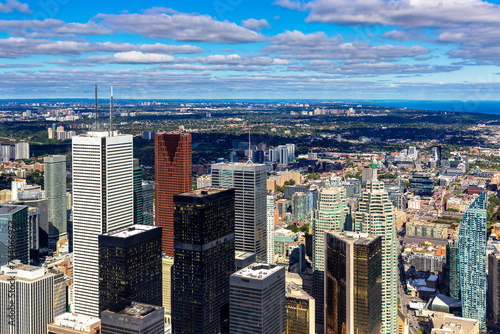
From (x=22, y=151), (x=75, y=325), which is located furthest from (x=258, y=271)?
(x=22, y=151)

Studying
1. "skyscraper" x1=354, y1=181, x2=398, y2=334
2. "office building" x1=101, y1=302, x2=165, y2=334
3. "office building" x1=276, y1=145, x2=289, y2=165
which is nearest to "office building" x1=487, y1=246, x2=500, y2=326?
"skyscraper" x1=354, y1=181, x2=398, y2=334

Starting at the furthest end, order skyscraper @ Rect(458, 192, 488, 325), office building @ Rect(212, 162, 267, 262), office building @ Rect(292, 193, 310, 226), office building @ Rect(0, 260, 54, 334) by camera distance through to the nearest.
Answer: office building @ Rect(292, 193, 310, 226) → skyscraper @ Rect(458, 192, 488, 325) → office building @ Rect(212, 162, 267, 262) → office building @ Rect(0, 260, 54, 334)

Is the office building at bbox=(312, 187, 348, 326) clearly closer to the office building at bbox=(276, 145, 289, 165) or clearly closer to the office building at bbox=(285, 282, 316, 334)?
the office building at bbox=(285, 282, 316, 334)

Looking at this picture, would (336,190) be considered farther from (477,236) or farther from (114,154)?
(114,154)

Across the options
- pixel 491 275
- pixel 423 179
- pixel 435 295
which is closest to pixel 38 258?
pixel 435 295

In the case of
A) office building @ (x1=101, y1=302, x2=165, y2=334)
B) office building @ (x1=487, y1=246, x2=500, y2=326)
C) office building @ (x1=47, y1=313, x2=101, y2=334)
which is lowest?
office building @ (x1=487, y1=246, x2=500, y2=326)

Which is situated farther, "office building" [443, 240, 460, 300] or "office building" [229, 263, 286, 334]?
"office building" [443, 240, 460, 300]

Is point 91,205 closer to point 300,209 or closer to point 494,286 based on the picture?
point 494,286
